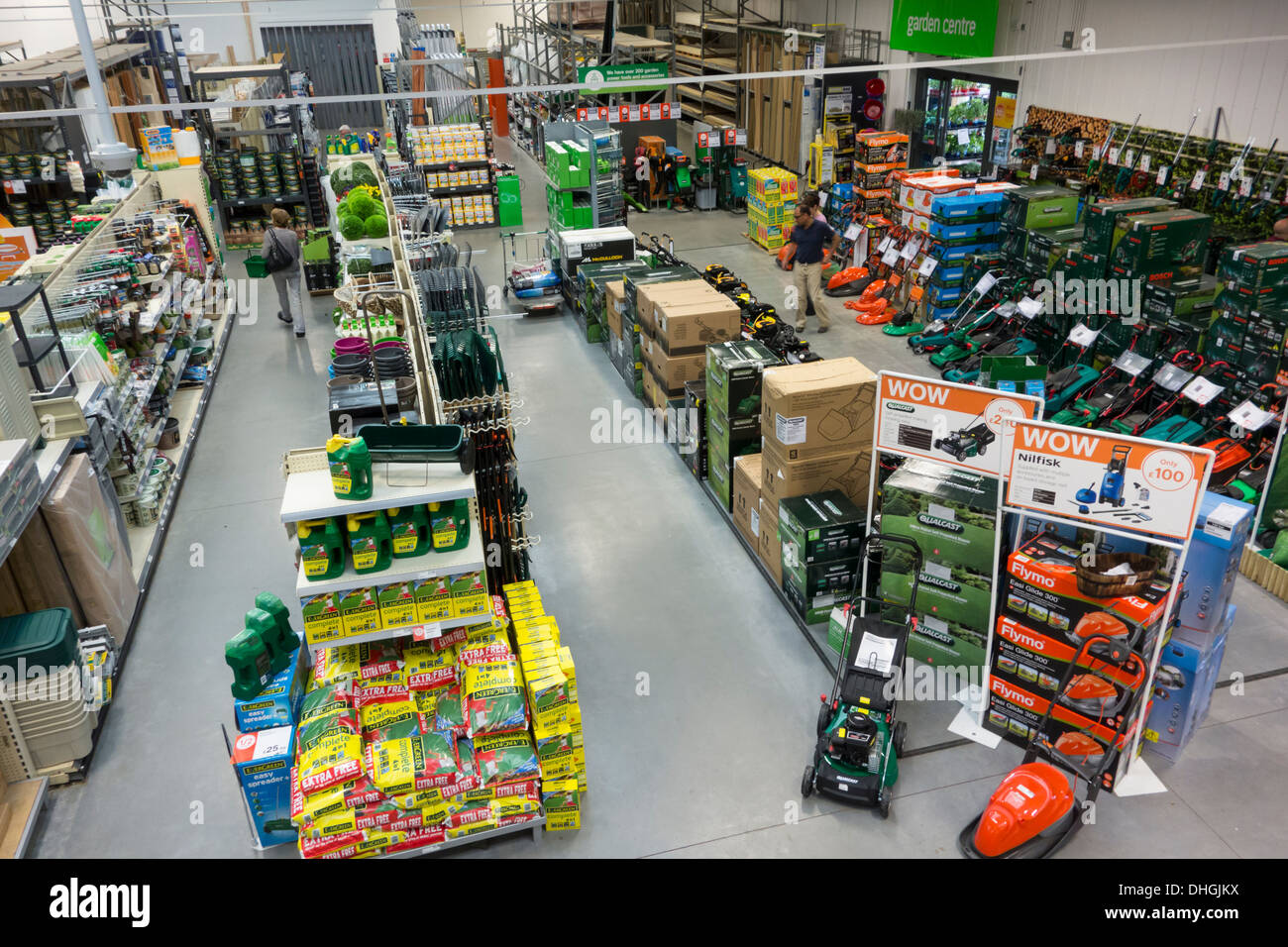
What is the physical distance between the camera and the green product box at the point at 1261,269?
652 centimetres

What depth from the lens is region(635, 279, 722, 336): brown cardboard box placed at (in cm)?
821

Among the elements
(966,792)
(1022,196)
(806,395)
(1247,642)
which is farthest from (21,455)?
(1022,196)

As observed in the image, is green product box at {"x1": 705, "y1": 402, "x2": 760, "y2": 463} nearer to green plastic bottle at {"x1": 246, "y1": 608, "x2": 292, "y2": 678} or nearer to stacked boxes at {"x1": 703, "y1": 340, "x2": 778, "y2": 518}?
stacked boxes at {"x1": 703, "y1": 340, "x2": 778, "y2": 518}

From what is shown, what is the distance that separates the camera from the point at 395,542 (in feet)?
14.3

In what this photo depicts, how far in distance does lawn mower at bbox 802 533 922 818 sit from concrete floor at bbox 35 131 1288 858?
Result: 0.13m

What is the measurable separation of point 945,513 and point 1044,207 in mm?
5690

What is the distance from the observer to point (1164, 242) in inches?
305

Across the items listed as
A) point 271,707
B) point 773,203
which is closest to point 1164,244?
point 773,203

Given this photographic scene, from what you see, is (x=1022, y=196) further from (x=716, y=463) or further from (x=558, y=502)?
(x=558, y=502)

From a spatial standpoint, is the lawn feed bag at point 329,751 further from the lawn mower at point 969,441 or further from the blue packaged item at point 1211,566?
the blue packaged item at point 1211,566

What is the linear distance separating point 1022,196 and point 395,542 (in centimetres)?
789

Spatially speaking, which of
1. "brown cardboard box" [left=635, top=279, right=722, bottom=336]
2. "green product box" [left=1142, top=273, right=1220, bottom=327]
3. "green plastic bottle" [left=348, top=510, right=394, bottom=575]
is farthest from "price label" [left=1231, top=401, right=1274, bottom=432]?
"green plastic bottle" [left=348, top=510, right=394, bottom=575]

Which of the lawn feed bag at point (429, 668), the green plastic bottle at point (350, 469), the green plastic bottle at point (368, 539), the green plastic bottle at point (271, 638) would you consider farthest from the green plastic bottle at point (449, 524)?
the green plastic bottle at point (271, 638)

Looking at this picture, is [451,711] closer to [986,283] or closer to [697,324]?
[697,324]
